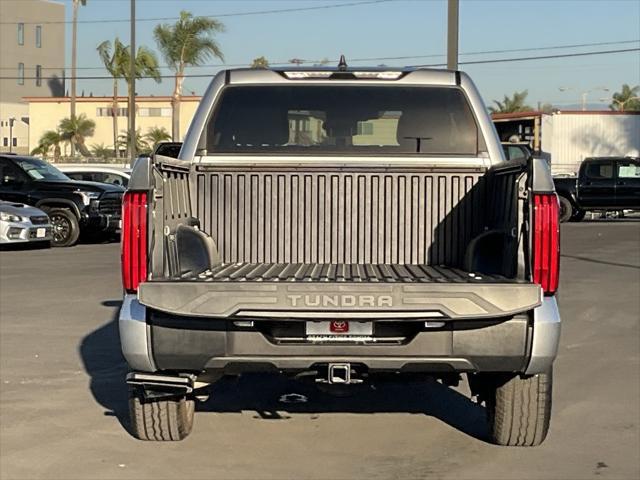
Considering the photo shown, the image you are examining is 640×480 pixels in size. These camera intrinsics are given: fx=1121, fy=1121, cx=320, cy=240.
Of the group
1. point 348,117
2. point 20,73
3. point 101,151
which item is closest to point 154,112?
point 101,151

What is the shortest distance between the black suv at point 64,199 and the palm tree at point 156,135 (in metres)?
41.5

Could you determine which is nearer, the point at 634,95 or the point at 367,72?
the point at 367,72

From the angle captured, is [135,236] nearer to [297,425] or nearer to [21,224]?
[297,425]

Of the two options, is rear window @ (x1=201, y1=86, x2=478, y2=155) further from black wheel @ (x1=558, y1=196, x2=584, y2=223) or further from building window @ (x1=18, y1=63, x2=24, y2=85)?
building window @ (x1=18, y1=63, x2=24, y2=85)

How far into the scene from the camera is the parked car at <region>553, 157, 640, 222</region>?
32.6 metres

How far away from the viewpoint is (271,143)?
707cm

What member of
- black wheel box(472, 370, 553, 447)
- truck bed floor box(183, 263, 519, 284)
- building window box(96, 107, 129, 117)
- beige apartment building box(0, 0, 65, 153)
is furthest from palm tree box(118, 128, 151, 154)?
black wheel box(472, 370, 553, 447)

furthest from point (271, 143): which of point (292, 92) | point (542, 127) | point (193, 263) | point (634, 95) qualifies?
point (634, 95)

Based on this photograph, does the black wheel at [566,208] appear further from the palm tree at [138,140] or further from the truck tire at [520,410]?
the palm tree at [138,140]

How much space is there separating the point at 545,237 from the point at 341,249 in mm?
1830

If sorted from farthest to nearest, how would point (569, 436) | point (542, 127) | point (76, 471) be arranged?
point (542, 127)
point (569, 436)
point (76, 471)

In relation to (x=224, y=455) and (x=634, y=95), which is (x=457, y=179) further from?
(x=634, y=95)

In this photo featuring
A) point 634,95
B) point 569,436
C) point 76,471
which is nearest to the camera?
point 76,471

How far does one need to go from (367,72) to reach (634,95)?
338ft
